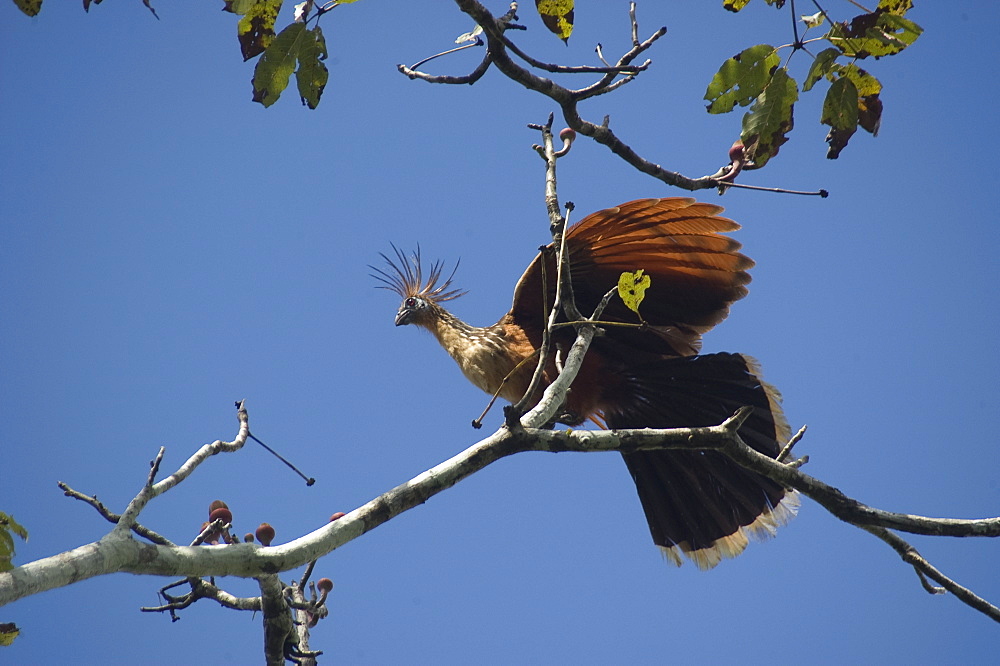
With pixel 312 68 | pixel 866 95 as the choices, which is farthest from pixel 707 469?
pixel 312 68

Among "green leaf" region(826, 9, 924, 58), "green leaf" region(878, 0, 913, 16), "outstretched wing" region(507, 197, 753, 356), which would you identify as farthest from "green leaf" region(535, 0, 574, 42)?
"outstretched wing" region(507, 197, 753, 356)

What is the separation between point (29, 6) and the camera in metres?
2.19

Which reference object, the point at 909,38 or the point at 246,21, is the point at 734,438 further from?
the point at 246,21

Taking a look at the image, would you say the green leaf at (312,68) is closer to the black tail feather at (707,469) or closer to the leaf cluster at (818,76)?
the leaf cluster at (818,76)

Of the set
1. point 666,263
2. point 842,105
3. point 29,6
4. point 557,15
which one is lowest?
point 842,105

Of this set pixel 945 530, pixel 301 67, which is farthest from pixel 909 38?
pixel 301 67

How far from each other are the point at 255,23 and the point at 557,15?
0.91 m

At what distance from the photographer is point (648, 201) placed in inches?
161

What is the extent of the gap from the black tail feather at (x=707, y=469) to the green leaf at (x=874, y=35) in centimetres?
229

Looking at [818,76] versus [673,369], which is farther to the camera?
[673,369]

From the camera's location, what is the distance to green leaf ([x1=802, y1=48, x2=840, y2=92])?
2344 mm

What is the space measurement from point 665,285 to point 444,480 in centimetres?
220

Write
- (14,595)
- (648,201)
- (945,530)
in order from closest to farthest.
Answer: (14,595) < (945,530) < (648,201)

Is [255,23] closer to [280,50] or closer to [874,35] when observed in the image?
[280,50]
